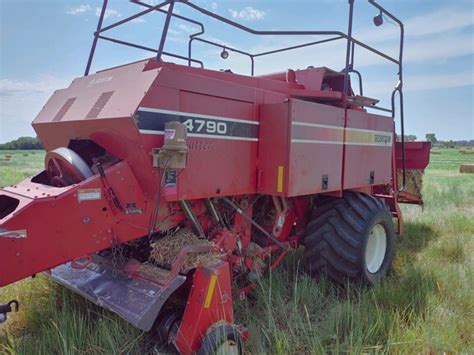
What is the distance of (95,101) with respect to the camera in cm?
294

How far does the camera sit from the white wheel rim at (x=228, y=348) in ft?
8.09

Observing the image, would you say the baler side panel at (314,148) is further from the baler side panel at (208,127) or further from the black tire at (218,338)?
the black tire at (218,338)

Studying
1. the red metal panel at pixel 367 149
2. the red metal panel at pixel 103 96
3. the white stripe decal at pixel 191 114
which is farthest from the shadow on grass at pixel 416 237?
the red metal panel at pixel 103 96

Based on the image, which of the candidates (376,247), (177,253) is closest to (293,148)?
(177,253)

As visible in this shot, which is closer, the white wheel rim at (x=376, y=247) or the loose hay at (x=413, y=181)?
the white wheel rim at (x=376, y=247)

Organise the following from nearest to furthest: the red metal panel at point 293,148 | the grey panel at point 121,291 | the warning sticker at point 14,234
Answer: the warning sticker at point 14,234 → the grey panel at point 121,291 → the red metal panel at point 293,148

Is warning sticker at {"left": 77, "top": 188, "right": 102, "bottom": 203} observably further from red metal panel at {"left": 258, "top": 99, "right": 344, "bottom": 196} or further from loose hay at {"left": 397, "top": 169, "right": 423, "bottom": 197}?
loose hay at {"left": 397, "top": 169, "right": 423, "bottom": 197}

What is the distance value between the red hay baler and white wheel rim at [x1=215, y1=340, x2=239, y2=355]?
0.01m

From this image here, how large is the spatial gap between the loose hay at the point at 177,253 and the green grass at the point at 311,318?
572 millimetres

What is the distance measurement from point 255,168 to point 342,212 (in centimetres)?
117

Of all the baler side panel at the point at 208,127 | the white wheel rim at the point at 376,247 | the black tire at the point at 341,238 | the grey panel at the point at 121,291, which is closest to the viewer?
the grey panel at the point at 121,291

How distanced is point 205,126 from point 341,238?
185 centimetres

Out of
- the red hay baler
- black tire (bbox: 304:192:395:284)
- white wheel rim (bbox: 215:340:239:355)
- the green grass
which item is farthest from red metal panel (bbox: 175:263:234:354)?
black tire (bbox: 304:192:395:284)

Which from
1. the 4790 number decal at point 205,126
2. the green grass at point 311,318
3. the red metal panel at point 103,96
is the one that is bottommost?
the green grass at point 311,318
